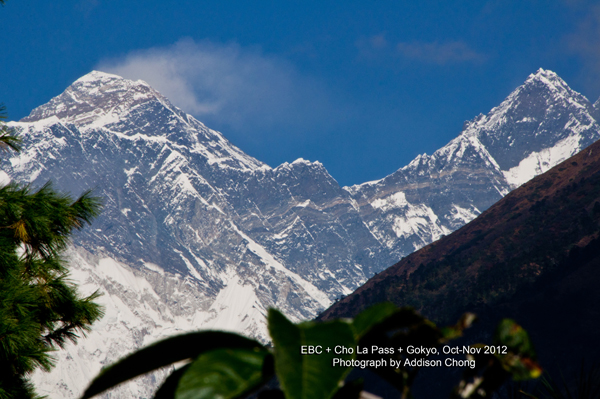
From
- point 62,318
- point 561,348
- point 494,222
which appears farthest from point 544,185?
point 62,318

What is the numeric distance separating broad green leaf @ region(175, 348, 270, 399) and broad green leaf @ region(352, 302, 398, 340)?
0.69 ft

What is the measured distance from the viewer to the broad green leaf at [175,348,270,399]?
1.03 m

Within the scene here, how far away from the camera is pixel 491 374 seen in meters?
1.28

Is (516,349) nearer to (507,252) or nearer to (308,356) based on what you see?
(308,356)

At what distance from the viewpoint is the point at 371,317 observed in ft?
3.89

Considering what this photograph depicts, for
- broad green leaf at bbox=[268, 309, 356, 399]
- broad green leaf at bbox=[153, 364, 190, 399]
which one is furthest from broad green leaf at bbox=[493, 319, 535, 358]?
broad green leaf at bbox=[153, 364, 190, 399]

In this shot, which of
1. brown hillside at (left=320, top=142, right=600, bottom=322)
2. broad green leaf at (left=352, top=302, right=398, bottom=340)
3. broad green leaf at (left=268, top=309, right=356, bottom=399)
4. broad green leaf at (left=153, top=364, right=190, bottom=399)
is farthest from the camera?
brown hillside at (left=320, top=142, right=600, bottom=322)

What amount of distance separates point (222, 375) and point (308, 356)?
0.59ft

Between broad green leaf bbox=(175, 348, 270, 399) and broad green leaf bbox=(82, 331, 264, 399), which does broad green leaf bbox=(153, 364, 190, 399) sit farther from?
broad green leaf bbox=(175, 348, 270, 399)

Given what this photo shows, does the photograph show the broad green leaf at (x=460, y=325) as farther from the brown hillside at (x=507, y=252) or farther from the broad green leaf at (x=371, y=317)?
the brown hillside at (x=507, y=252)

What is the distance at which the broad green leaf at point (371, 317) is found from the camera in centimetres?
115

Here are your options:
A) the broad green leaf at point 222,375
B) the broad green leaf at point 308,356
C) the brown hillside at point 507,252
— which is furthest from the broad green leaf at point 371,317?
the brown hillside at point 507,252

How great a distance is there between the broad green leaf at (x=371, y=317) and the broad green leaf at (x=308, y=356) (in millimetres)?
45

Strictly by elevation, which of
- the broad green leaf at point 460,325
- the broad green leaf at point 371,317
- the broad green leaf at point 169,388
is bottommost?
the broad green leaf at point 169,388
